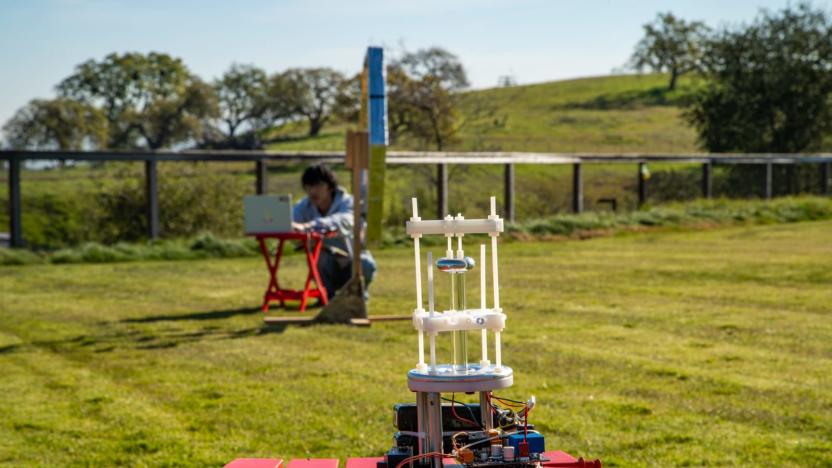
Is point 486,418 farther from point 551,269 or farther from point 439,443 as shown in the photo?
point 551,269

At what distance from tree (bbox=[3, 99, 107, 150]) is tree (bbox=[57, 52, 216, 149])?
1082 mm

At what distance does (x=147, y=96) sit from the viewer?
65.1m

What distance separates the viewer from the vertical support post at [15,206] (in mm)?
15969

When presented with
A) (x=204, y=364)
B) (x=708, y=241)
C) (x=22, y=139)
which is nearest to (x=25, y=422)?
(x=204, y=364)

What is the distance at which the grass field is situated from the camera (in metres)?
5.70

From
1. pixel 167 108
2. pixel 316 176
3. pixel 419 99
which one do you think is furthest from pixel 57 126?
pixel 316 176

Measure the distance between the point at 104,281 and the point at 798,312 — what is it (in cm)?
793

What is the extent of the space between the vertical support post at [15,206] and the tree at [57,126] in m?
37.8

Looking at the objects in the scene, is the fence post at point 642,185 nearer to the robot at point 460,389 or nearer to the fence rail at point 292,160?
the fence rail at point 292,160

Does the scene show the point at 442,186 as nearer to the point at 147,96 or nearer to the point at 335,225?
the point at 335,225

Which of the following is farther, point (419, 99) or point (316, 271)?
point (419, 99)

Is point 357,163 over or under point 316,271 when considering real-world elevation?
over

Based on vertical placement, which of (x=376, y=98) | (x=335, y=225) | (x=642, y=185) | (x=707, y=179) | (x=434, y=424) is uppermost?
(x=376, y=98)

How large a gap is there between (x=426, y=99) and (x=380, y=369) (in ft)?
80.4
